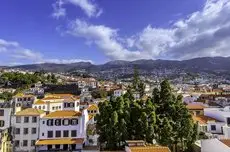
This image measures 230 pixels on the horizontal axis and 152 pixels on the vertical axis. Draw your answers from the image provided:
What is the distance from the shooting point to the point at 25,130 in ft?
152

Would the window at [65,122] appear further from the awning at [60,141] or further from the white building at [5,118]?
the white building at [5,118]

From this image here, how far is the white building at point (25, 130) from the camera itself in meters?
45.9

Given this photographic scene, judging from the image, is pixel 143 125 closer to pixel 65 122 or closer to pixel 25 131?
pixel 65 122

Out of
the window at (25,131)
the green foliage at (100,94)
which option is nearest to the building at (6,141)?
the window at (25,131)

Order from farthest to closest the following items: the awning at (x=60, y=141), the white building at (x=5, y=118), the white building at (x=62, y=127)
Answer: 1. the white building at (x=5, y=118)
2. the white building at (x=62, y=127)
3. the awning at (x=60, y=141)

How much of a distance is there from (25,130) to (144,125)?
20.7 m

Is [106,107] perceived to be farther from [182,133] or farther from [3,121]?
[3,121]

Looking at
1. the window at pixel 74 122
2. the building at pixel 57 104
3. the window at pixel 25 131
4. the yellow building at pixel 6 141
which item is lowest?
the yellow building at pixel 6 141

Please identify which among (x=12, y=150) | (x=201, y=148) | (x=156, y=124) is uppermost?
(x=156, y=124)

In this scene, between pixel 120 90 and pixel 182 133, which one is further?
pixel 120 90

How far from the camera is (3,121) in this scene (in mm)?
46562

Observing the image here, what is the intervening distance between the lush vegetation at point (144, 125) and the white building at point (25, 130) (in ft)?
40.6

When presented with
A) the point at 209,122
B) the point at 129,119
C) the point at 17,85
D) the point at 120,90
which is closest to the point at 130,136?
the point at 129,119

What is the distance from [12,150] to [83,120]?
12.0 m
